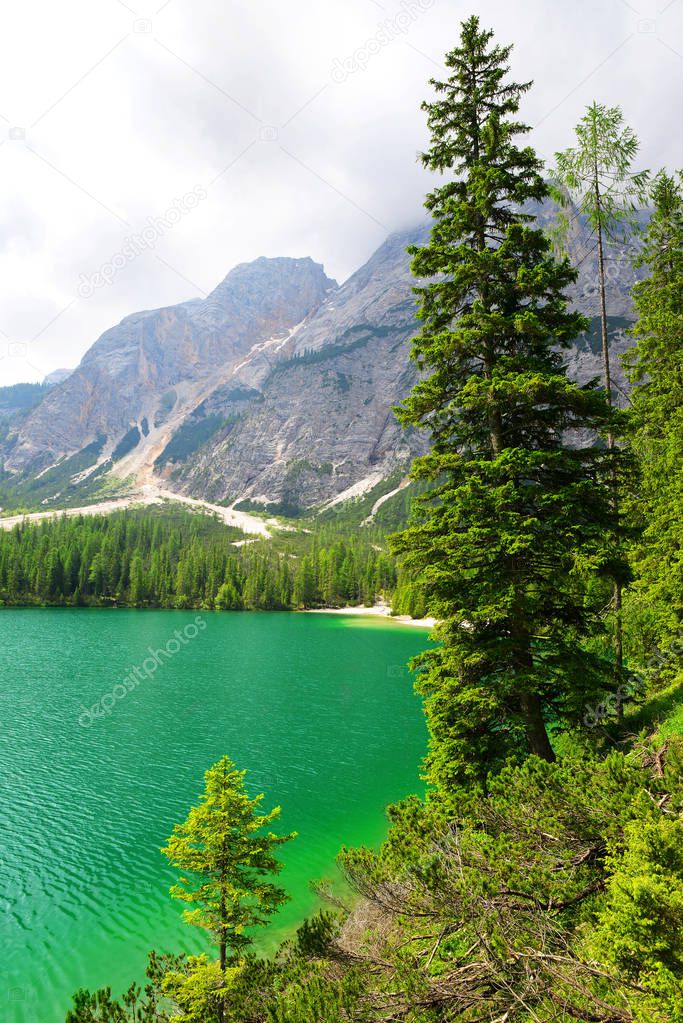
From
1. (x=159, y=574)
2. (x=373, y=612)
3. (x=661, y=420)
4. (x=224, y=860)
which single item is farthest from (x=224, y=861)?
(x=159, y=574)

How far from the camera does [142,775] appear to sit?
25234 millimetres

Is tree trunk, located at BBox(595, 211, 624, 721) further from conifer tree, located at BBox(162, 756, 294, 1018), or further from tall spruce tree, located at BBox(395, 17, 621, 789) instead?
conifer tree, located at BBox(162, 756, 294, 1018)

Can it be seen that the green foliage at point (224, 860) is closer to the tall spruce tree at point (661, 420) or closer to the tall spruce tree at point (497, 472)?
the tall spruce tree at point (497, 472)

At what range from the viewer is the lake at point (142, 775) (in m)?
13.7

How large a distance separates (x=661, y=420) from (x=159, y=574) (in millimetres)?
133330

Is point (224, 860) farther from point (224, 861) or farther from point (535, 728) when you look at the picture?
point (535, 728)

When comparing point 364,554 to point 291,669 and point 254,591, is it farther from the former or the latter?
point 291,669

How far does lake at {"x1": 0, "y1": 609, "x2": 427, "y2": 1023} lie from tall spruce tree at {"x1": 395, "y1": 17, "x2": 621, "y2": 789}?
30.3 ft

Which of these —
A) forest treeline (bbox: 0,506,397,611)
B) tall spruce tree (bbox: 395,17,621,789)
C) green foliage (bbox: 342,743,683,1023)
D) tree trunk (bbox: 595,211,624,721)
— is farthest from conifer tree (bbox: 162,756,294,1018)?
forest treeline (bbox: 0,506,397,611)

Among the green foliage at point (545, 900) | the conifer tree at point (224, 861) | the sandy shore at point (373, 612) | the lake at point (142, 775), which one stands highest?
the green foliage at point (545, 900)

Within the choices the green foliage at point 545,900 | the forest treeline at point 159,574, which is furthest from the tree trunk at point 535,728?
the forest treeline at point 159,574

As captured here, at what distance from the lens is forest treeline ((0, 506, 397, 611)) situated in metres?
126

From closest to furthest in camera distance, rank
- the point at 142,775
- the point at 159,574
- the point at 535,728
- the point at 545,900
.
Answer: the point at 545,900, the point at 535,728, the point at 142,775, the point at 159,574

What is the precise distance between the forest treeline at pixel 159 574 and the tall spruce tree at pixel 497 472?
127 meters
